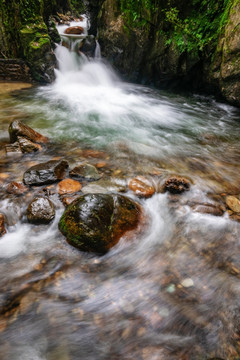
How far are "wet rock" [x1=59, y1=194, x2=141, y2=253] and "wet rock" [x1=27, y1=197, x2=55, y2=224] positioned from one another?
223mm

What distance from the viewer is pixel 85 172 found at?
309 centimetres

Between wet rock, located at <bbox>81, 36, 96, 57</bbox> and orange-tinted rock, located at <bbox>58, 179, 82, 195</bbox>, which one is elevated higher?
wet rock, located at <bbox>81, 36, 96, 57</bbox>

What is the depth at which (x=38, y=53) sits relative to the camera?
8.60 metres

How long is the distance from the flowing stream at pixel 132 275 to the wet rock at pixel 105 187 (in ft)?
0.09

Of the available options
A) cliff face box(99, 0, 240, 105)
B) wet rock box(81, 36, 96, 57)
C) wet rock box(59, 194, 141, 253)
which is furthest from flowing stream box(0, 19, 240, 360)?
wet rock box(81, 36, 96, 57)

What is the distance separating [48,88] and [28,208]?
826cm

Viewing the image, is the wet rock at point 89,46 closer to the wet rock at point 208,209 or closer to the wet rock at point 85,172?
the wet rock at point 85,172

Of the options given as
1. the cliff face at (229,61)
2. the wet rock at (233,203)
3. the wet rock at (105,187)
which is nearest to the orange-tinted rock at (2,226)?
the wet rock at (105,187)

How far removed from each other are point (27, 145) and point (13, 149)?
26 centimetres

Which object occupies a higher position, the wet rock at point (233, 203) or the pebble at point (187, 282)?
the wet rock at point (233, 203)

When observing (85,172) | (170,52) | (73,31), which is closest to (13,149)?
(85,172)

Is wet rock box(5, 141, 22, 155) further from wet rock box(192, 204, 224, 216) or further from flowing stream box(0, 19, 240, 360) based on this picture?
wet rock box(192, 204, 224, 216)

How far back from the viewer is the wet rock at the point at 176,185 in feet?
9.67

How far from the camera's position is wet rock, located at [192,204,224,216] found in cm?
263
